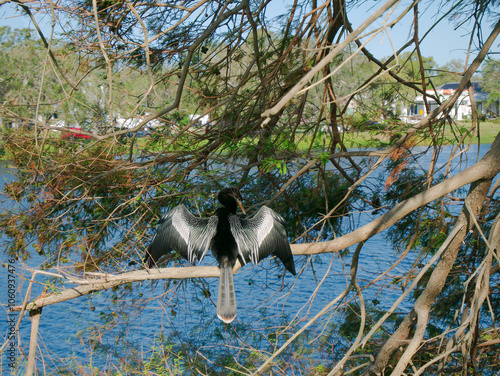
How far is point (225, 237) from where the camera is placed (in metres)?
2.68

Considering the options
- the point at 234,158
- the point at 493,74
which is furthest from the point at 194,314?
the point at 493,74

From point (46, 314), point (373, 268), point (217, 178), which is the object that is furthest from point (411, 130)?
point (46, 314)

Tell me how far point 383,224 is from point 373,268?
11.4ft

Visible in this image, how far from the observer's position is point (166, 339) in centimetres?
471

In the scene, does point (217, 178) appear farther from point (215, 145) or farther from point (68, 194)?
point (68, 194)

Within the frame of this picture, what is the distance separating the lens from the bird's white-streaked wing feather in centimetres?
262

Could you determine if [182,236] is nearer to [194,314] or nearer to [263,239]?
[263,239]

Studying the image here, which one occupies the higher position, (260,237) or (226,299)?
(260,237)

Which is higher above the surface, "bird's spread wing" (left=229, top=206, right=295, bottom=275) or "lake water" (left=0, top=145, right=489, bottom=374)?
"bird's spread wing" (left=229, top=206, right=295, bottom=275)

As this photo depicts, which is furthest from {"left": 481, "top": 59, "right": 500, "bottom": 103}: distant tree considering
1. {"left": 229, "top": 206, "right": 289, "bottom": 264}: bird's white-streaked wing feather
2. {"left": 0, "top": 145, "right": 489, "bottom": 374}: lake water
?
{"left": 229, "top": 206, "right": 289, "bottom": 264}: bird's white-streaked wing feather

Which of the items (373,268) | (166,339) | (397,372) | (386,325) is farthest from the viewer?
(373,268)

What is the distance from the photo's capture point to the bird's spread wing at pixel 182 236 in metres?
2.69

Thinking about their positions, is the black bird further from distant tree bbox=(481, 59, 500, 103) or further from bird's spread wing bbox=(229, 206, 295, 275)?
distant tree bbox=(481, 59, 500, 103)

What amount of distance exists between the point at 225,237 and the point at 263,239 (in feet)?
0.74
